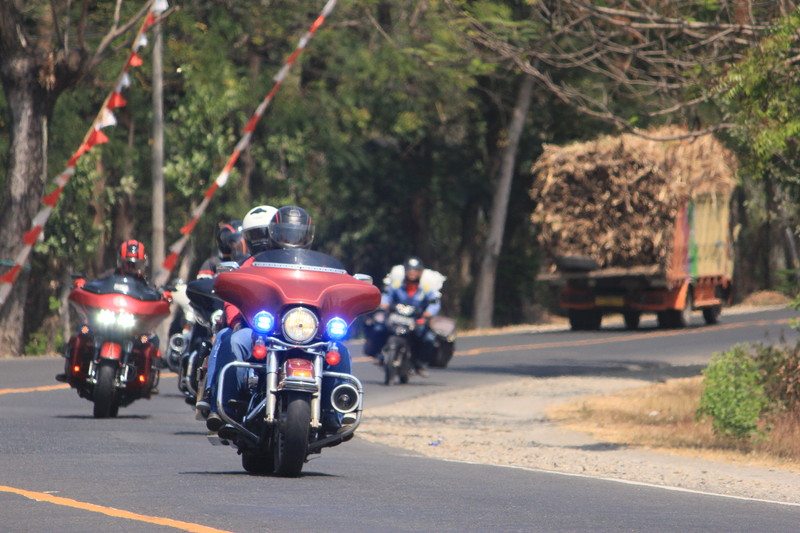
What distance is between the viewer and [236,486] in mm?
9406

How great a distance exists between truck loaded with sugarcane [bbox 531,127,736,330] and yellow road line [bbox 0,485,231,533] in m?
23.7

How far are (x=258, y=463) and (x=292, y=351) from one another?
1192 millimetres

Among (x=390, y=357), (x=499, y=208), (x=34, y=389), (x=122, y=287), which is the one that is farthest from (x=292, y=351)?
(x=499, y=208)

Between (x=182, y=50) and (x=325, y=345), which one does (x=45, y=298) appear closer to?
(x=182, y=50)

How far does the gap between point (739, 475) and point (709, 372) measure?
3.25 m

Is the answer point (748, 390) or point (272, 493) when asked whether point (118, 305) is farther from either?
point (748, 390)

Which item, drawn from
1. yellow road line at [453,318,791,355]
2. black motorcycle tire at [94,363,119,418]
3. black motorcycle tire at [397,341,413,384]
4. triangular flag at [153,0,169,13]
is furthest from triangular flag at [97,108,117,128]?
black motorcycle tire at [94,363,119,418]

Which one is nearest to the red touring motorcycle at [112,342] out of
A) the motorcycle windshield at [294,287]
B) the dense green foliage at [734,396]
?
the motorcycle windshield at [294,287]

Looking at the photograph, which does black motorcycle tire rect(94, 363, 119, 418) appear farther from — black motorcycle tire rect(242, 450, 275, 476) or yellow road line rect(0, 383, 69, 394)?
black motorcycle tire rect(242, 450, 275, 476)

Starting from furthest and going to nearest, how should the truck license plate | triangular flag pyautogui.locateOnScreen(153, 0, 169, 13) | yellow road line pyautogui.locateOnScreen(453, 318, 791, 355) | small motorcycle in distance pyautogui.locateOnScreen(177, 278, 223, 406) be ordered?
1. the truck license plate
2. yellow road line pyautogui.locateOnScreen(453, 318, 791, 355)
3. triangular flag pyautogui.locateOnScreen(153, 0, 169, 13)
4. small motorcycle in distance pyautogui.locateOnScreen(177, 278, 223, 406)

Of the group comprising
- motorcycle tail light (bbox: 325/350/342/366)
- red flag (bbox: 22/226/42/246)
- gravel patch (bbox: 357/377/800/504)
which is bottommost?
gravel patch (bbox: 357/377/800/504)

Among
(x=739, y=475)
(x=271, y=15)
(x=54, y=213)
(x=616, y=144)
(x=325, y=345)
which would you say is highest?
(x=271, y=15)

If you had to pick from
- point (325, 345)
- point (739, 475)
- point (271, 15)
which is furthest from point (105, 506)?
point (271, 15)

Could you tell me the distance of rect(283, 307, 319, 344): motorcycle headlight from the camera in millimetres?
9367
